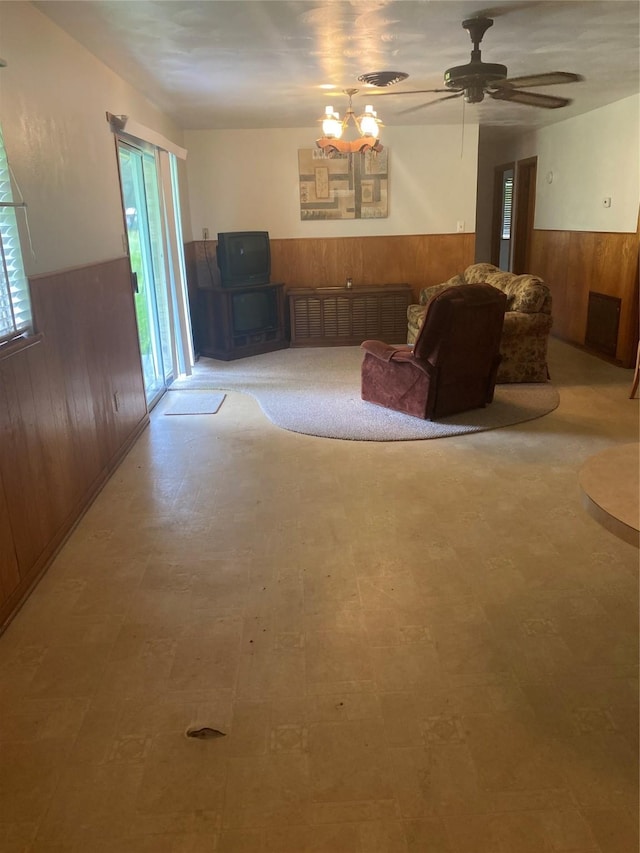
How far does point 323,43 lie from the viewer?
359 cm

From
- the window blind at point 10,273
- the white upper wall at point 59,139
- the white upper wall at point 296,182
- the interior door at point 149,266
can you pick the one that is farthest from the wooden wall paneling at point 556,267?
the window blind at point 10,273

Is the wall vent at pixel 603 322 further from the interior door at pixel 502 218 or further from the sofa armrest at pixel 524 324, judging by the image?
the interior door at pixel 502 218

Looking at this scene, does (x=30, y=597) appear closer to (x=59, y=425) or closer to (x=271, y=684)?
(x=59, y=425)

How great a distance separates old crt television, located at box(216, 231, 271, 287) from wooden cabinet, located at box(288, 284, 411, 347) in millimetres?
435

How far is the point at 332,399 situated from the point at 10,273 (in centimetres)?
287

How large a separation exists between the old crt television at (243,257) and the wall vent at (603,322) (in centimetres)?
346

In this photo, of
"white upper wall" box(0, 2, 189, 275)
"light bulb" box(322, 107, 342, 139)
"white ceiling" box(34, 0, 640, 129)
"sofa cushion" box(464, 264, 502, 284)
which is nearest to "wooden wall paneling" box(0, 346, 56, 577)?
"white upper wall" box(0, 2, 189, 275)

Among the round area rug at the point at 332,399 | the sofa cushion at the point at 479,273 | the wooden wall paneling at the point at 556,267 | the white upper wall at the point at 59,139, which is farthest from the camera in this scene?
the wooden wall paneling at the point at 556,267

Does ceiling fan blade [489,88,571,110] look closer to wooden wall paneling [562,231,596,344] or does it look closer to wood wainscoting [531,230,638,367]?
wood wainscoting [531,230,638,367]

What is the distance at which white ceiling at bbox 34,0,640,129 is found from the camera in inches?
120

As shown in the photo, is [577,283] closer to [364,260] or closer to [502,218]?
[364,260]

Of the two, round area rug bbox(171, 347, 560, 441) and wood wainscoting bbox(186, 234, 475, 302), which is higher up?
wood wainscoting bbox(186, 234, 475, 302)

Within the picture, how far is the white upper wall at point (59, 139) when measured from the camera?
273 cm

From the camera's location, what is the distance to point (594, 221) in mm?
6383
